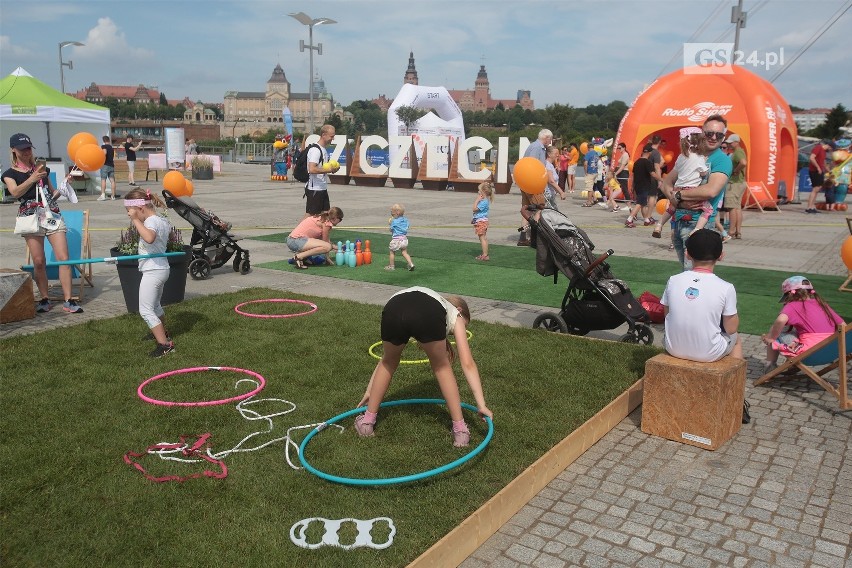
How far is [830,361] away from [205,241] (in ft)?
28.6

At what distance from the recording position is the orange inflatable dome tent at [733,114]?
72.1 ft

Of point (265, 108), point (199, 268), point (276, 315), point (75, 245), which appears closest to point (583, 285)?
point (276, 315)

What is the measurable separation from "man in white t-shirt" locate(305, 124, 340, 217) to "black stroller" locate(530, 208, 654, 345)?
564 cm

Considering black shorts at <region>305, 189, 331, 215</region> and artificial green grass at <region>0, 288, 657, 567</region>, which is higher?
black shorts at <region>305, 189, 331, 215</region>

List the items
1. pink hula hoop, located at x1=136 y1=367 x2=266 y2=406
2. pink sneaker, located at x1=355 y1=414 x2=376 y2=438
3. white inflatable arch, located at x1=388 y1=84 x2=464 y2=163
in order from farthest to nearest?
white inflatable arch, located at x1=388 y1=84 x2=464 y2=163, pink hula hoop, located at x1=136 y1=367 x2=266 y2=406, pink sneaker, located at x1=355 y1=414 x2=376 y2=438

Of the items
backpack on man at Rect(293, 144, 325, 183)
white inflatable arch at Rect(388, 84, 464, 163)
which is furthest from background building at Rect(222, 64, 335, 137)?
backpack on man at Rect(293, 144, 325, 183)

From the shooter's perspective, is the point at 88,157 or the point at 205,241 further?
the point at 205,241

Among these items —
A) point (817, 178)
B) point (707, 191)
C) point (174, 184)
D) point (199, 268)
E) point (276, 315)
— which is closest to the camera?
point (707, 191)

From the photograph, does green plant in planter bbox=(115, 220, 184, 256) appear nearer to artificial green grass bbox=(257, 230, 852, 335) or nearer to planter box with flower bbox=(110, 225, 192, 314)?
planter box with flower bbox=(110, 225, 192, 314)

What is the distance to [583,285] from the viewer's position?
24.3 ft

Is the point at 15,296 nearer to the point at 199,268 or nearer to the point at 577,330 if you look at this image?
the point at 199,268

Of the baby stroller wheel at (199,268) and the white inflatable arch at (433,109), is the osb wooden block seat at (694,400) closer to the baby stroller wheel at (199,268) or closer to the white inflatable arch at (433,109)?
the baby stroller wheel at (199,268)

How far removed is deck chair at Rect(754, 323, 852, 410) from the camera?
18.9 ft

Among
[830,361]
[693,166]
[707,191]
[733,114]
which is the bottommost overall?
[830,361]
